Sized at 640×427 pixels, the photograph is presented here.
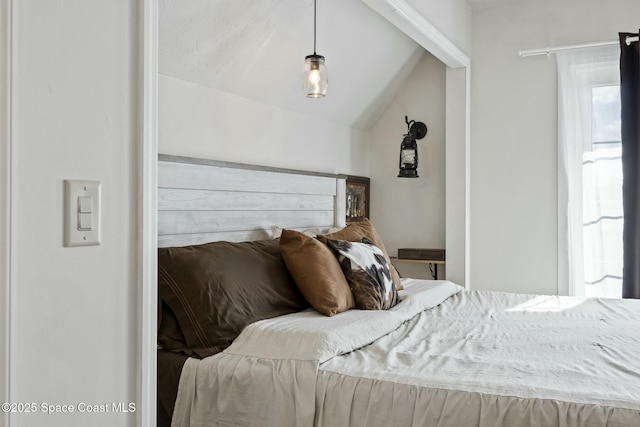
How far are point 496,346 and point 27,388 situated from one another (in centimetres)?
151

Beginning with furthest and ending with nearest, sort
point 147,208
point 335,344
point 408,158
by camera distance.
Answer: point 408,158
point 335,344
point 147,208

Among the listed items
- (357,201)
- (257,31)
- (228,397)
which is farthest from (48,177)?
(357,201)

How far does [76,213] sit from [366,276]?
1.57m

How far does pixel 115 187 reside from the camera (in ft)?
3.93

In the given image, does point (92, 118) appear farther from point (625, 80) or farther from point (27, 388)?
point (625, 80)

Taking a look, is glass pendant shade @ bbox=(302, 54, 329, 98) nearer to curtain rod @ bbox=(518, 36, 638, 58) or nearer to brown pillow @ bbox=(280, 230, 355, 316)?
brown pillow @ bbox=(280, 230, 355, 316)

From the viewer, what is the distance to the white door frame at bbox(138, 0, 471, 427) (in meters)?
1.25

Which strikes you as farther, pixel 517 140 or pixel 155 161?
pixel 517 140

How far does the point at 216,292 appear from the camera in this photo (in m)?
2.11

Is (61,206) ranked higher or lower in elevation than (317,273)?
higher

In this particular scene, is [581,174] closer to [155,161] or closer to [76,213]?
[155,161]

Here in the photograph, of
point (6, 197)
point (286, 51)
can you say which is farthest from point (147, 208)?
point (286, 51)

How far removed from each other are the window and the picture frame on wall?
4.76 ft

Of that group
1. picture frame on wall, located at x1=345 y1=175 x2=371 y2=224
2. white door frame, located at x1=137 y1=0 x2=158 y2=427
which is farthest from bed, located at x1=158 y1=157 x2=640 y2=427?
picture frame on wall, located at x1=345 y1=175 x2=371 y2=224
